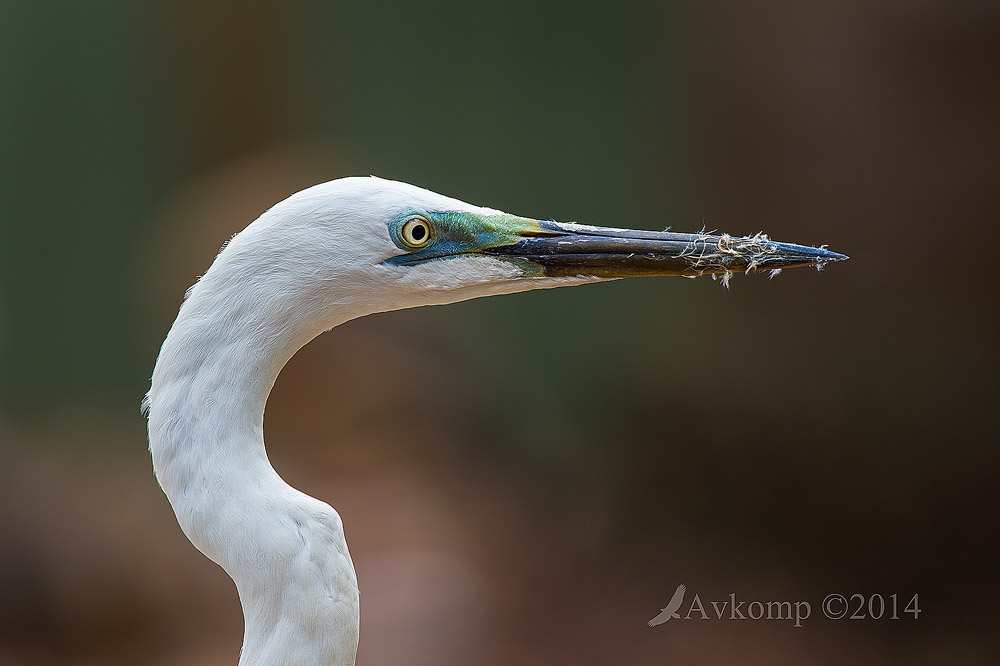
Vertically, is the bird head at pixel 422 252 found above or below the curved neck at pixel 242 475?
above

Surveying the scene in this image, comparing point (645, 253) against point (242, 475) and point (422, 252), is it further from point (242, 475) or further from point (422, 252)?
point (242, 475)

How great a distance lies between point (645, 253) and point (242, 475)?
0.59m

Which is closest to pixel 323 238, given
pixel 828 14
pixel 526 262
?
pixel 526 262

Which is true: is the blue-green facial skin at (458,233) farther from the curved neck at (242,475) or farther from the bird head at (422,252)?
the curved neck at (242,475)

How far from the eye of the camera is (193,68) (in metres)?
4.34

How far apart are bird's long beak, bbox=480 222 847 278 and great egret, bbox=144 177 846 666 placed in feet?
0.34

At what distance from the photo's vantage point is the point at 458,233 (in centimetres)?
116

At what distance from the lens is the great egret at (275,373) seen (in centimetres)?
106

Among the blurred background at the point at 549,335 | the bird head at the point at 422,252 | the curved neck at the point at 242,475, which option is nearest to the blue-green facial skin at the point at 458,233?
the bird head at the point at 422,252

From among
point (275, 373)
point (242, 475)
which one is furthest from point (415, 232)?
point (242, 475)

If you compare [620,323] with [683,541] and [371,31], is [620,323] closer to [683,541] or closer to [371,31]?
[683,541]

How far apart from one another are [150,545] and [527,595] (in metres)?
1.57

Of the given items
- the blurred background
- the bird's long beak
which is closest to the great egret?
the bird's long beak

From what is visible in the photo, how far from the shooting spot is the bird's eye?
112 cm
